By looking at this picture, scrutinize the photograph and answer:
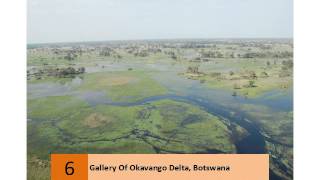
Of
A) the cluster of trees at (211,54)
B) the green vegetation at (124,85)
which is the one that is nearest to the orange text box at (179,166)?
the green vegetation at (124,85)

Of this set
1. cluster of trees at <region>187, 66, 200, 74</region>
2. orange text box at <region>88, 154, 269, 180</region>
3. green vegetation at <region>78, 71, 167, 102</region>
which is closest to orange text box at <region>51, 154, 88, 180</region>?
orange text box at <region>88, 154, 269, 180</region>

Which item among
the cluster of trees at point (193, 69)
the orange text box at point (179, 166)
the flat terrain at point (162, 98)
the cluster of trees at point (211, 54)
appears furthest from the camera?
the cluster of trees at point (211, 54)

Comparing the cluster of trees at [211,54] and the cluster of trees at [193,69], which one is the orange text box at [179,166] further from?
the cluster of trees at [211,54]

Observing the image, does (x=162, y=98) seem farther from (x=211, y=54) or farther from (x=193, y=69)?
(x=211, y=54)

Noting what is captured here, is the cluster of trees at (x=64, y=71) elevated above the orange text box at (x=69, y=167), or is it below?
above

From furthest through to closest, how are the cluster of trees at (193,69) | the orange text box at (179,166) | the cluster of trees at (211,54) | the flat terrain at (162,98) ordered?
1. the cluster of trees at (211,54)
2. the cluster of trees at (193,69)
3. the flat terrain at (162,98)
4. the orange text box at (179,166)

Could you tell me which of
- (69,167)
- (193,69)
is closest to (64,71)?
(69,167)
